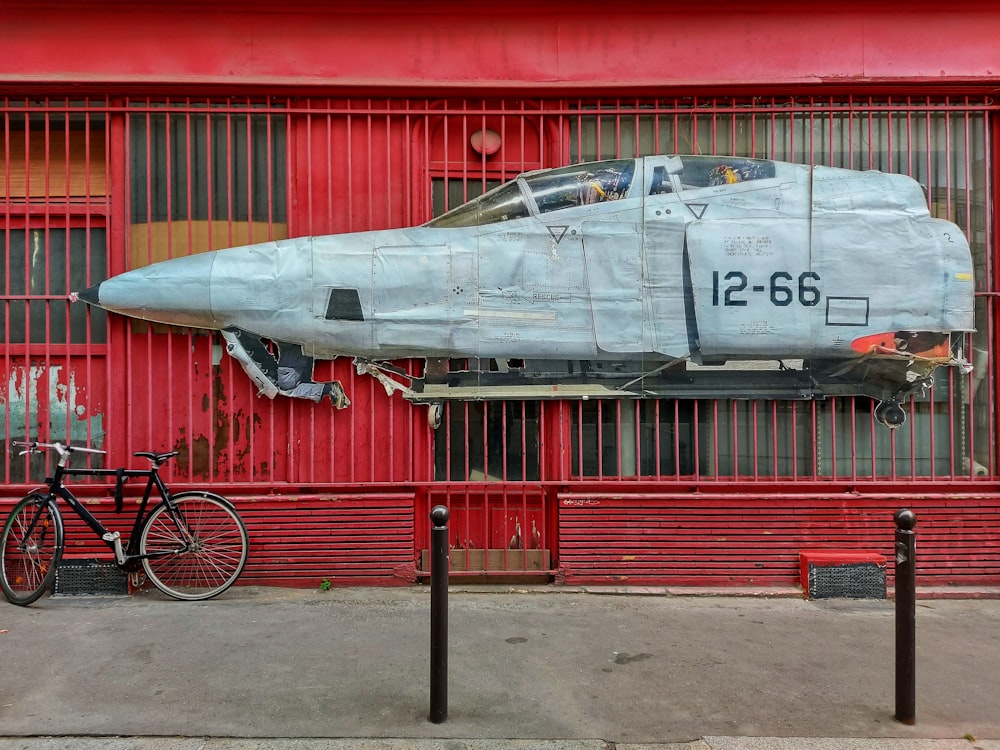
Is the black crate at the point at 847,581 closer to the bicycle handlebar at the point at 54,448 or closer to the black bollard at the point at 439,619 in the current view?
the black bollard at the point at 439,619

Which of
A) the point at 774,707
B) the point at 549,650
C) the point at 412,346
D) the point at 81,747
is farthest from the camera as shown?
the point at 412,346

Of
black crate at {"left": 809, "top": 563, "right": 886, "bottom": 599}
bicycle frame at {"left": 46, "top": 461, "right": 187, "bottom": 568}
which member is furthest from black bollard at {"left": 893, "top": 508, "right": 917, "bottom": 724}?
bicycle frame at {"left": 46, "top": 461, "right": 187, "bottom": 568}

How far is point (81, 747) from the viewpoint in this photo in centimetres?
329

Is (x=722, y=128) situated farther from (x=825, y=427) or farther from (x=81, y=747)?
(x=81, y=747)

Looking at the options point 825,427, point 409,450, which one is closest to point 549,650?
point 409,450

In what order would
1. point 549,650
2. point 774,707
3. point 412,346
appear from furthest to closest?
point 412,346, point 549,650, point 774,707

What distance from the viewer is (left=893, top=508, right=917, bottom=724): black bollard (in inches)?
134

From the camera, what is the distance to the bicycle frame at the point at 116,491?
521 centimetres

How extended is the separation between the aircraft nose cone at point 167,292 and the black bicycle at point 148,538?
1.10 m

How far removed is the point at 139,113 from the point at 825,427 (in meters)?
6.27

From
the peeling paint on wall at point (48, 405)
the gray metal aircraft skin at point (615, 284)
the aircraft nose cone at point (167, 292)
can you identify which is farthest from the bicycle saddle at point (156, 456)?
the aircraft nose cone at point (167, 292)

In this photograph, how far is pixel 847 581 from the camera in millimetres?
5410

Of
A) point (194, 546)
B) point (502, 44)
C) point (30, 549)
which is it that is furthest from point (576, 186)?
point (30, 549)

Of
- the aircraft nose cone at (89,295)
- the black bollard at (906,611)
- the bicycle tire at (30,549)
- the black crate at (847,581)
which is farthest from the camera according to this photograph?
the aircraft nose cone at (89,295)
